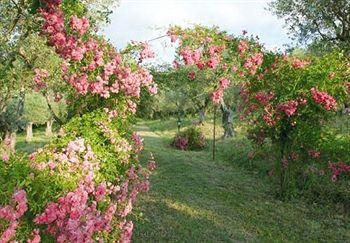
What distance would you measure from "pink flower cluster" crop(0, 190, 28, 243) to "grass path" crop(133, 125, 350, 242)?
16.2 ft

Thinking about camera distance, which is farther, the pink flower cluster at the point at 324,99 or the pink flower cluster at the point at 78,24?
the pink flower cluster at the point at 324,99

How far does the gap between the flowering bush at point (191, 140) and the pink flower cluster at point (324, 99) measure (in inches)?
652

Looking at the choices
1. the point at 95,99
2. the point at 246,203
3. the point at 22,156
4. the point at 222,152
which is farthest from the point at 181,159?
the point at 22,156

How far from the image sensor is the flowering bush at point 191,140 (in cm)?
3077

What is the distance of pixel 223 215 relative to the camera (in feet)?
45.4

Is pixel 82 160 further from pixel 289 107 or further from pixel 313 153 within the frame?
pixel 313 153

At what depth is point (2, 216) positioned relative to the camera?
485 centimetres

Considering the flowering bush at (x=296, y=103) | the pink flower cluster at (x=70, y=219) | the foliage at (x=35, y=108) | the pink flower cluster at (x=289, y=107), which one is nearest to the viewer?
the pink flower cluster at (x=70, y=219)

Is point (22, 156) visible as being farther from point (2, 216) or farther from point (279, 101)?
point (279, 101)

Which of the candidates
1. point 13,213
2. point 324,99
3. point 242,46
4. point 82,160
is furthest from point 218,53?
point 13,213

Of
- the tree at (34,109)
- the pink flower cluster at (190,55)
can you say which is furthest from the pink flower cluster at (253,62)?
the tree at (34,109)

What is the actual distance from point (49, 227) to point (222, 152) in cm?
2221

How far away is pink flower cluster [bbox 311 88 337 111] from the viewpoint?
47.3 ft

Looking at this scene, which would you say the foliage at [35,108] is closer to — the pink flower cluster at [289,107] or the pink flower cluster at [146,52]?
the pink flower cluster at [289,107]
